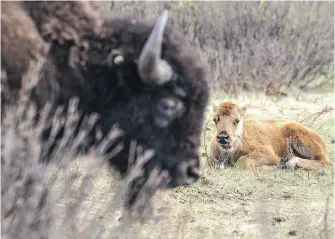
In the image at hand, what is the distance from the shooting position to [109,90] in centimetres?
503

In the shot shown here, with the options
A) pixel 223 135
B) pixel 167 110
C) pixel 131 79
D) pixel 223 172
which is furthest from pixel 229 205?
pixel 131 79

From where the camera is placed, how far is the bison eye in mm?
5027

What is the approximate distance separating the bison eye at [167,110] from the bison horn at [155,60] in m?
0.14

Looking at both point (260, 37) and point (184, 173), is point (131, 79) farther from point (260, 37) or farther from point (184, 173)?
point (260, 37)

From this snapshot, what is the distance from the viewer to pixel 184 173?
5.03 meters

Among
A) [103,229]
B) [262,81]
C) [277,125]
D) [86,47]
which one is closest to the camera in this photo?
[103,229]

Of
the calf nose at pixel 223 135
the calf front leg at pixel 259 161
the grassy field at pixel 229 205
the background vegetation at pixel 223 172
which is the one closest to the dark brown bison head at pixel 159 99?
the background vegetation at pixel 223 172

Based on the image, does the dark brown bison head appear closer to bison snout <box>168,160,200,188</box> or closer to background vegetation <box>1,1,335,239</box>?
bison snout <box>168,160,200,188</box>

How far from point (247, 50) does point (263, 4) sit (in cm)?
216

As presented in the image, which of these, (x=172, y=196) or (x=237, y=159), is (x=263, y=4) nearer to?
(x=237, y=159)

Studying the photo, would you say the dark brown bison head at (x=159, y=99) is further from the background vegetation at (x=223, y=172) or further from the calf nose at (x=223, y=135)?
the calf nose at (x=223, y=135)

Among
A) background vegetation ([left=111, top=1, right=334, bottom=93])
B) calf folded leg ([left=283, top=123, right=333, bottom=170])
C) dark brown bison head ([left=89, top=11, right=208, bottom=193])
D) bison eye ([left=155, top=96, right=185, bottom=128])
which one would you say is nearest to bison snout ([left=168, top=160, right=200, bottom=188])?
dark brown bison head ([left=89, top=11, right=208, bottom=193])

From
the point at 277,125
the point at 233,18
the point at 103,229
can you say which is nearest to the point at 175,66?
the point at 103,229

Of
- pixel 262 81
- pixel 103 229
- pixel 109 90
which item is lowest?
pixel 103 229
